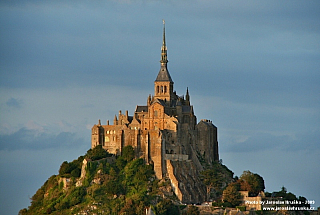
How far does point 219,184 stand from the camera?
13500 cm

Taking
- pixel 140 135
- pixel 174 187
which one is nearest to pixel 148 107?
pixel 140 135

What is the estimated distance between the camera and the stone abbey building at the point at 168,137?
436 ft

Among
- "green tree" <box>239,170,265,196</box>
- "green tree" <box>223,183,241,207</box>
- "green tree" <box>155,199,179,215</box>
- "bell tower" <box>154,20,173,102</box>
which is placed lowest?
A: "green tree" <box>155,199,179,215</box>

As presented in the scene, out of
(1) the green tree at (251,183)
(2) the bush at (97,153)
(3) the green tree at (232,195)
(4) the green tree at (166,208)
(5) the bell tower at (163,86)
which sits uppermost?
(5) the bell tower at (163,86)

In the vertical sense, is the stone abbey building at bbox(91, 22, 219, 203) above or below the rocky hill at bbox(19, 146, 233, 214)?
above

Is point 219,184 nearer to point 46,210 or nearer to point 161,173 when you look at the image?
point 161,173

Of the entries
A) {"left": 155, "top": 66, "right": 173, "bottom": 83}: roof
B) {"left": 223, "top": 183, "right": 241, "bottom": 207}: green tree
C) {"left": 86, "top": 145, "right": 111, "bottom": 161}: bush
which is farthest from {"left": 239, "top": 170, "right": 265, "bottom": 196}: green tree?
{"left": 86, "top": 145, "right": 111, "bottom": 161}: bush

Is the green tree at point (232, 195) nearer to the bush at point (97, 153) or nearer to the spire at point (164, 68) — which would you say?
the bush at point (97, 153)

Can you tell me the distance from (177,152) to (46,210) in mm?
21332

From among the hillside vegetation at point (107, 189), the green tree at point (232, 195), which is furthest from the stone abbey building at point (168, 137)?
the green tree at point (232, 195)

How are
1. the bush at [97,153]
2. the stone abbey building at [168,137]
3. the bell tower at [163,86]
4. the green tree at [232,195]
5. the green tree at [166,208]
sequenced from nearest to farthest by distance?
the green tree at [166,208] < the green tree at [232,195] < the stone abbey building at [168,137] < the bush at [97,153] < the bell tower at [163,86]

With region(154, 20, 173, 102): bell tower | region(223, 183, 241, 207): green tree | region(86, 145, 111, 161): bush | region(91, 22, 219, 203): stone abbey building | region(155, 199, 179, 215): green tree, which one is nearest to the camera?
region(155, 199, 179, 215): green tree

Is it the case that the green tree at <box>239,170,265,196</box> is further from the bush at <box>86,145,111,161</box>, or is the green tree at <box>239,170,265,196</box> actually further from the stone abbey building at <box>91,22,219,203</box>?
the bush at <box>86,145,111,161</box>

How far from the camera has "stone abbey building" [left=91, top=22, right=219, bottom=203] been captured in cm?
13288
